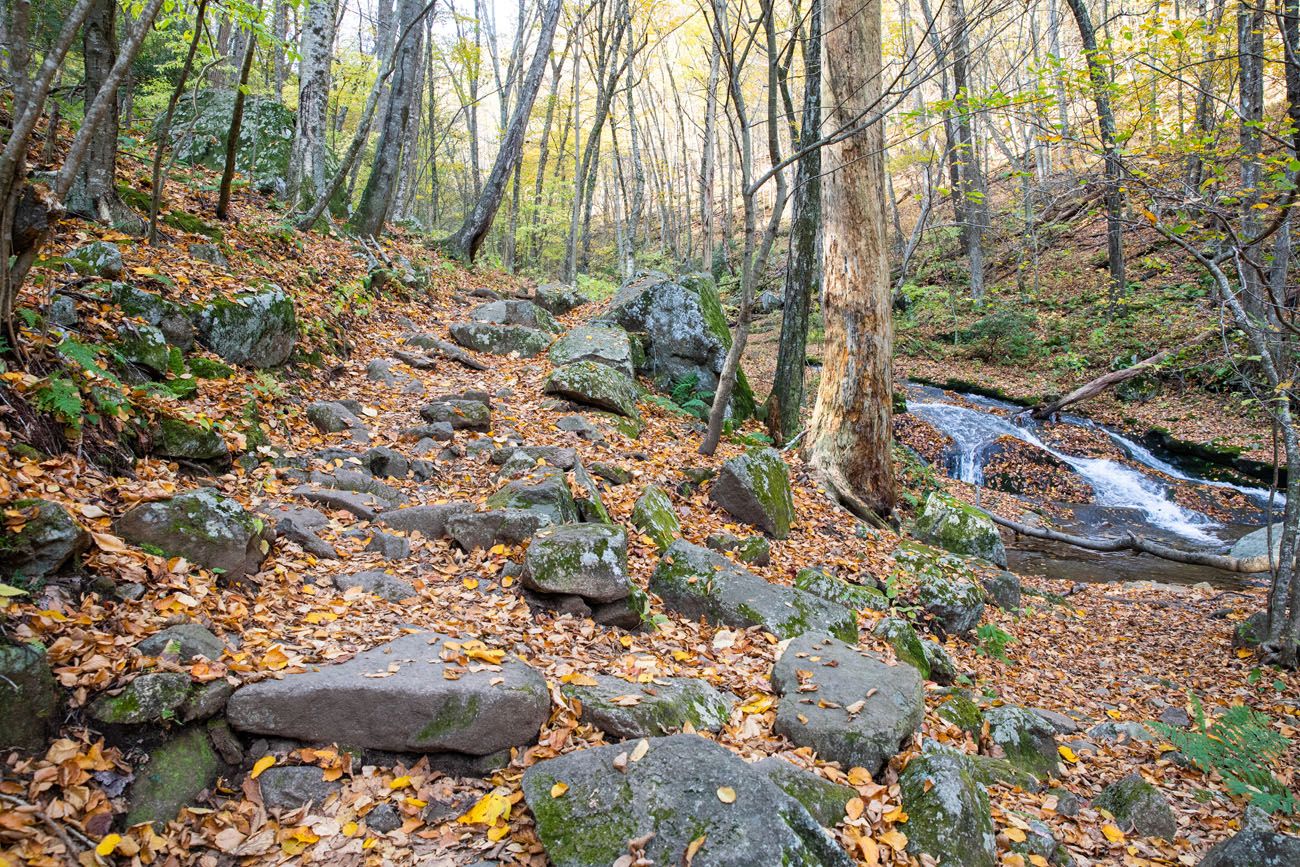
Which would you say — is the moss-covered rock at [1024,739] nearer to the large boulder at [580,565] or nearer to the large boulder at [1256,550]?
the large boulder at [580,565]

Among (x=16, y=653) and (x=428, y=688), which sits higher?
(x=16, y=653)

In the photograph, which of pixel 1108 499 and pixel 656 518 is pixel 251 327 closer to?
→ pixel 656 518

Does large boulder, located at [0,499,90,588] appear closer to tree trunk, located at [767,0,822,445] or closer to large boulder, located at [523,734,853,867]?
large boulder, located at [523,734,853,867]

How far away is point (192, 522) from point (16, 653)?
1268 mm

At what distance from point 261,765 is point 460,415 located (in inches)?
176

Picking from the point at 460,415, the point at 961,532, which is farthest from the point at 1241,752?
the point at 460,415

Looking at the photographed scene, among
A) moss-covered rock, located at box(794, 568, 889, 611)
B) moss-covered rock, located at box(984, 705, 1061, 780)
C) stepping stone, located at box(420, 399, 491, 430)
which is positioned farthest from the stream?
stepping stone, located at box(420, 399, 491, 430)

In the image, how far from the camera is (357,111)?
90.0 ft

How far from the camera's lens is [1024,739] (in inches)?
174

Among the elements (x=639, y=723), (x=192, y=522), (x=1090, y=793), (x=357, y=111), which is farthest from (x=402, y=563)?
(x=357, y=111)

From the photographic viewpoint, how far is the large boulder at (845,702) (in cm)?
349

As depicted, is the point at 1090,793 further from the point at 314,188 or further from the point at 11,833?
the point at 314,188

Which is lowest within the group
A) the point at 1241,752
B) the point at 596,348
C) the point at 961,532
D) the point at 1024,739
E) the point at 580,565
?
the point at 1241,752

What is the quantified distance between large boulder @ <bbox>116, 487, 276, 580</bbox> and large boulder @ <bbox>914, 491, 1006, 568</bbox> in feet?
23.7
